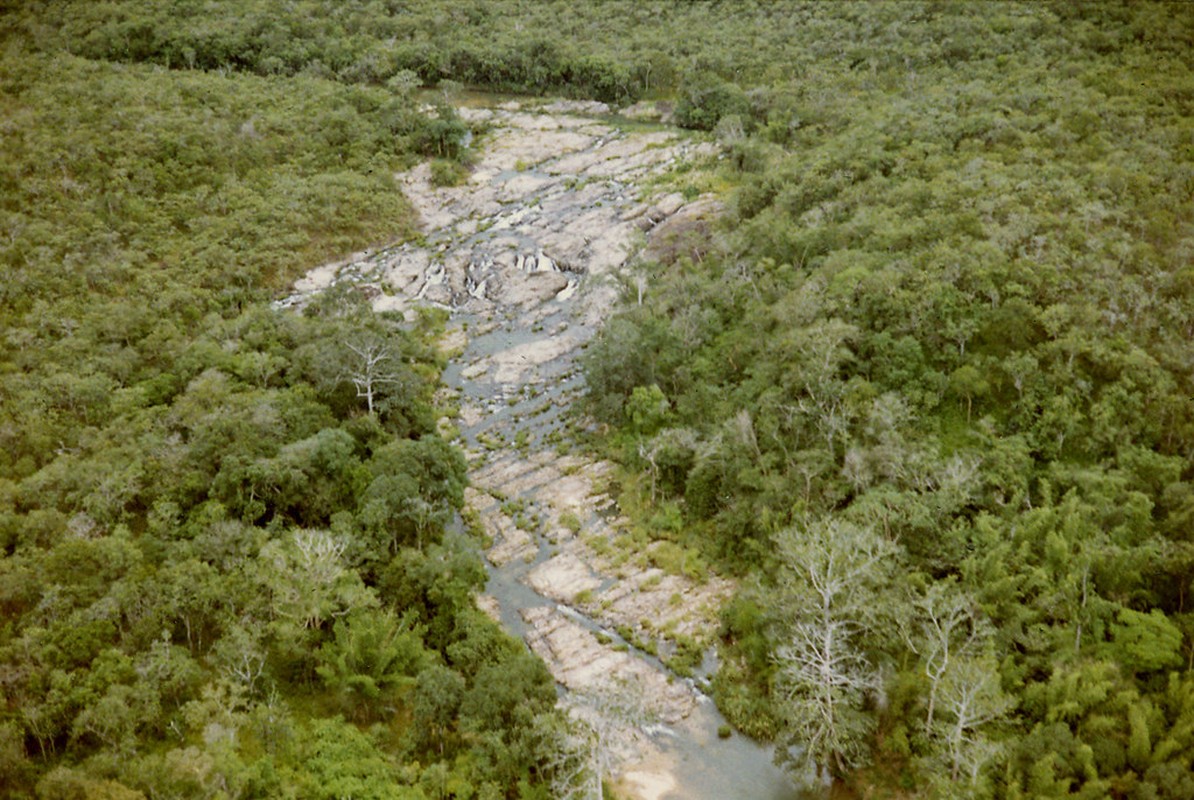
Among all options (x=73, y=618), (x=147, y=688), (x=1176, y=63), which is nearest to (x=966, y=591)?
(x=147, y=688)

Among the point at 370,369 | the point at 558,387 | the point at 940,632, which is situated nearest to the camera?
the point at 940,632

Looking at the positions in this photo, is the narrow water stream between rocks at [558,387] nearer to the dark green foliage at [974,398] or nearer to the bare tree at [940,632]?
the dark green foliage at [974,398]

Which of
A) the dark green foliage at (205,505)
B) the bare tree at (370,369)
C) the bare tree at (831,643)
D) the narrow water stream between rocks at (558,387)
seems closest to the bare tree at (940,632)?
the bare tree at (831,643)

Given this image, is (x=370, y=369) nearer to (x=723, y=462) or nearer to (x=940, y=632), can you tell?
(x=723, y=462)

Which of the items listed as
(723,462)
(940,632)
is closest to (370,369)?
(723,462)

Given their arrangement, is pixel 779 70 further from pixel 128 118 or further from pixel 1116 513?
pixel 1116 513

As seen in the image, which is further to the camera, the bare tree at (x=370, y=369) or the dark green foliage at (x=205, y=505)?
the bare tree at (x=370, y=369)
